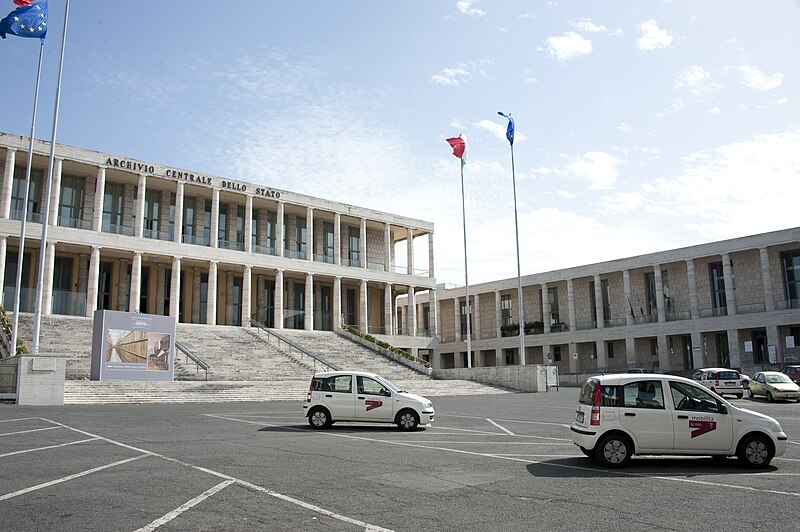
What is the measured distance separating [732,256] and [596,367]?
14.7 meters

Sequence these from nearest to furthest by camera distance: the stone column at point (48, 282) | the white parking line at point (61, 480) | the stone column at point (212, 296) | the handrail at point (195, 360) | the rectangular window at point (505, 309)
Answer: the white parking line at point (61, 480)
the handrail at point (195, 360)
the stone column at point (48, 282)
the stone column at point (212, 296)
the rectangular window at point (505, 309)

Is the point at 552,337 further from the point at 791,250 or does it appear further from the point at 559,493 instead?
the point at 559,493

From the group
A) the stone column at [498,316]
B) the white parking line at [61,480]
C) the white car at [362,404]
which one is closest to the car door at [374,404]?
the white car at [362,404]

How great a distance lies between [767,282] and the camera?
47.4 meters

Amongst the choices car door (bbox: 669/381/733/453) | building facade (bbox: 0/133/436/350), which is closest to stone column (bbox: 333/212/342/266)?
building facade (bbox: 0/133/436/350)

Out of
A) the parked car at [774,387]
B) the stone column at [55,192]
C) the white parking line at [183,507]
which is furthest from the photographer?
the stone column at [55,192]

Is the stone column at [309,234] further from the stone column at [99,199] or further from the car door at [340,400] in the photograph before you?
the car door at [340,400]

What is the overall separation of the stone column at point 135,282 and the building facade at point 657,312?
25.1 metres

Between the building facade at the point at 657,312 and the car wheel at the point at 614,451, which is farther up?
the building facade at the point at 657,312

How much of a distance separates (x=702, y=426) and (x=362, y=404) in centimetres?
849

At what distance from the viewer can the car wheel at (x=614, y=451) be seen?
10.2 meters

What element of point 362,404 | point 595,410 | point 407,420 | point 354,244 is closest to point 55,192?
point 354,244

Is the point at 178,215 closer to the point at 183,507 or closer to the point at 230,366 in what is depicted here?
the point at 230,366

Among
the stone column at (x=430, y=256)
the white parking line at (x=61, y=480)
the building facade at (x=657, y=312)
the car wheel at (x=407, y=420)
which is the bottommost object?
the white parking line at (x=61, y=480)
